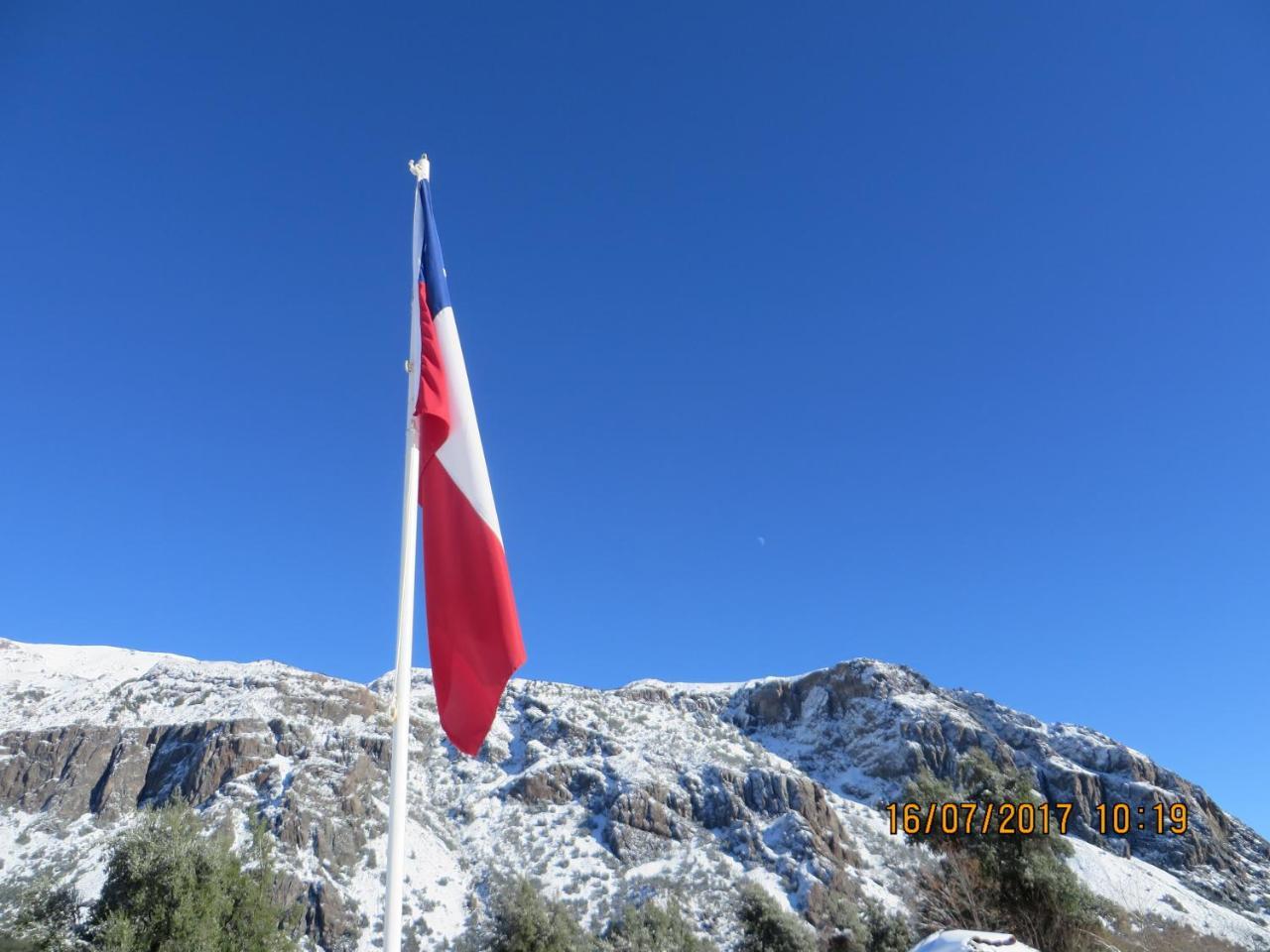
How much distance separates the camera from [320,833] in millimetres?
109125

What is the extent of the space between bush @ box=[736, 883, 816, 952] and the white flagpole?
130ft

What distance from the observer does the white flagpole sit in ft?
18.0

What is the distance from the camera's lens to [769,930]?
40.2m

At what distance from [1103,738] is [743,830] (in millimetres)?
96646

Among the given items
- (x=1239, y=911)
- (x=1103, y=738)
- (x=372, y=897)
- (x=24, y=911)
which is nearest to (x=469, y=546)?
(x=24, y=911)

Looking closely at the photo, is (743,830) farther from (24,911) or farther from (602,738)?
(24,911)

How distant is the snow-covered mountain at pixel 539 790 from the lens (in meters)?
102

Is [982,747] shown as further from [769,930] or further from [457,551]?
[457,551]

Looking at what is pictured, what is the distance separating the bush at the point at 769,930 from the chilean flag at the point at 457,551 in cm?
3951

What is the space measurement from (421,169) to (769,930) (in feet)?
138

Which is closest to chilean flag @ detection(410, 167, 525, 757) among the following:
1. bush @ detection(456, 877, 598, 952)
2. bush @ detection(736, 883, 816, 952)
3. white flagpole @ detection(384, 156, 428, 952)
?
white flagpole @ detection(384, 156, 428, 952)
